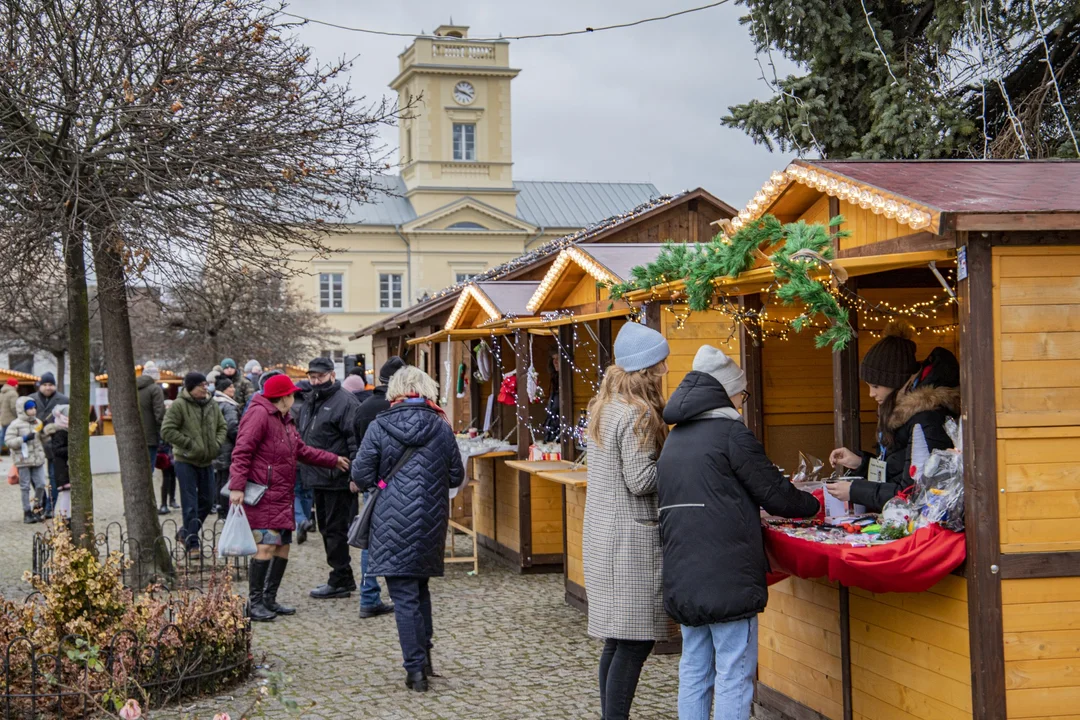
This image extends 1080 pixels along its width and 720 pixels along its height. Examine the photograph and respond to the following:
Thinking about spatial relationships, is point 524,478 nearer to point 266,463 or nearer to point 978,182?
point 266,463

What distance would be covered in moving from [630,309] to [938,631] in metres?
Answer: 3.65

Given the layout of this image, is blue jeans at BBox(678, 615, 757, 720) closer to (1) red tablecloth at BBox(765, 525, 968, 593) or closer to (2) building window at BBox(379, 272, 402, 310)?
(1) red tablecloth at BBox(765, 525, 968, 593)

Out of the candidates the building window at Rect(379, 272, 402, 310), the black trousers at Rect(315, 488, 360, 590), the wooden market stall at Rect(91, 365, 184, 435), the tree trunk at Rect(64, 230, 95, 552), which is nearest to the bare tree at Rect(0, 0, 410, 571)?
the tree trunk at Rect(64, 230, 95, 552)

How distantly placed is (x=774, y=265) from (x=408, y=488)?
9.13ft

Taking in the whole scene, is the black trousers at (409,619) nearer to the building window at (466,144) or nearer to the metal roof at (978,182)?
the metal roof at (978,182)

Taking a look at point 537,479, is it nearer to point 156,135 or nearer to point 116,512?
point 156,135

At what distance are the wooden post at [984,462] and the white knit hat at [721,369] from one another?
983 mm

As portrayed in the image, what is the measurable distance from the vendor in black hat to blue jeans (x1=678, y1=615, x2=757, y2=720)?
0.78 metres

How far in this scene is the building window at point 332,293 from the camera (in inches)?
2247

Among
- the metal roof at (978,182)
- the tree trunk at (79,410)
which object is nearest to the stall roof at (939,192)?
the metal roof at (978,182)

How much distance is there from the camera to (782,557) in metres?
5.21

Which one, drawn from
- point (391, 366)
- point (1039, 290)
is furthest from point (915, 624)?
point (391, 366)

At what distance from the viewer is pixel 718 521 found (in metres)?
4.73

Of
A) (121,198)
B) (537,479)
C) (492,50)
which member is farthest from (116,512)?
(492,50)
